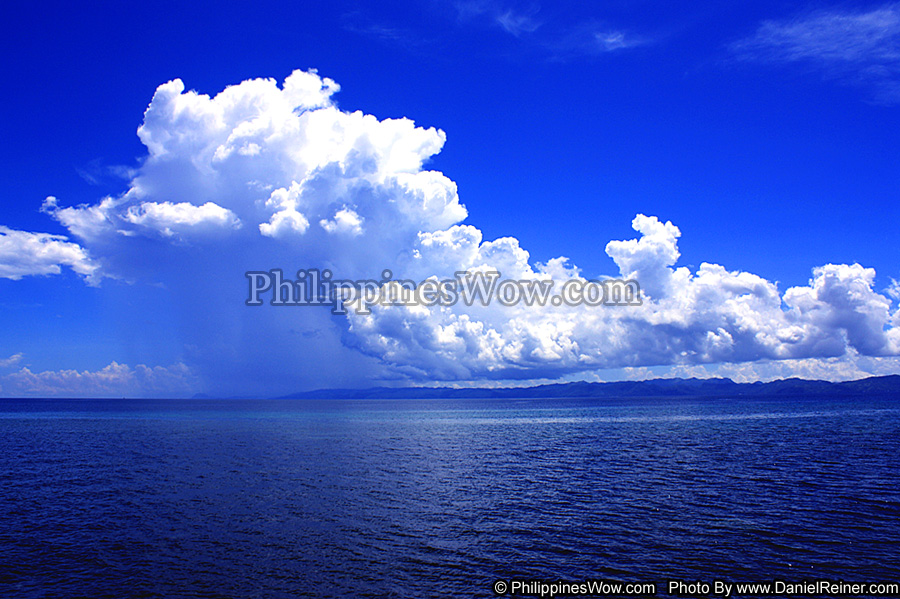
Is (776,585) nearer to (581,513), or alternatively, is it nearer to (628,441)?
(581,513)

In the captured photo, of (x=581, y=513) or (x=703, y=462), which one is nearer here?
(x=581, y=513)

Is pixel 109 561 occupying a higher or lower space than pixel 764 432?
higher

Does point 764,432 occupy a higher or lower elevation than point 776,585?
lower

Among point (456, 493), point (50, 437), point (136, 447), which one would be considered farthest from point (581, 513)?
point (50, 437)

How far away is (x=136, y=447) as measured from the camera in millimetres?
72188

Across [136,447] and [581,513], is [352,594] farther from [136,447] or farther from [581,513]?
[136,447]

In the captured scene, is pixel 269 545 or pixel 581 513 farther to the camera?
pixel 581 513

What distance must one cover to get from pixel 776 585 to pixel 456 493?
23625mm

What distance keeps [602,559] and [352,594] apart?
12.5 meters

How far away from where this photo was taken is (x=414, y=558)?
2553 cm

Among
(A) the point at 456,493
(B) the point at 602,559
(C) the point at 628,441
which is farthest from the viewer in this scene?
(C) the point at 628,441

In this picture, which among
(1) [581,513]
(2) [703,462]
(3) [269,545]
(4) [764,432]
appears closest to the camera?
(3) [269,545]

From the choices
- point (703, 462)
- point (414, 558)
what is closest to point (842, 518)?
point (703, 462)

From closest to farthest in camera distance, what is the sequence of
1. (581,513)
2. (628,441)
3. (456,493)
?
1. (581,513)
2. (456,493)
3. (628,441)
